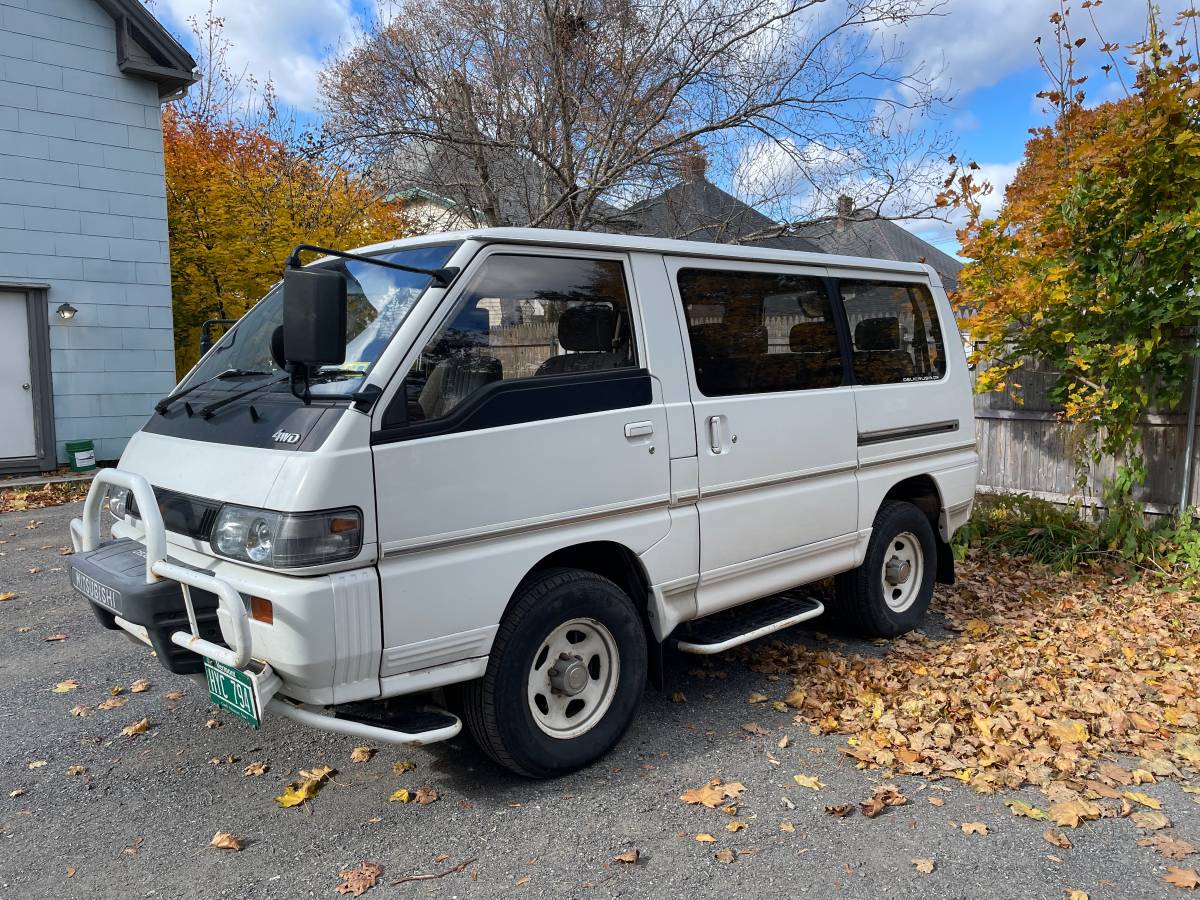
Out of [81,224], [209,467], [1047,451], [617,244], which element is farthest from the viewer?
[81,224]

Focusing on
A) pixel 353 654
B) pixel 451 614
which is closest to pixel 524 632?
pixel 451 614

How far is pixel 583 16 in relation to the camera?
11.6m

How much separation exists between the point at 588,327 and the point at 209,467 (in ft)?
5.35

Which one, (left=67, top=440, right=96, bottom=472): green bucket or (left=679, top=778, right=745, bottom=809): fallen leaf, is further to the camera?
(left=67, top=440, right=96, bottom=472): green bucket

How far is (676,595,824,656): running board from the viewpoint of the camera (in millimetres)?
4262

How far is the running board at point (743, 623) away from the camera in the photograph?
4.26 metres

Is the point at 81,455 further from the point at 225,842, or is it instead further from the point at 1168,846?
the point at 1168,846

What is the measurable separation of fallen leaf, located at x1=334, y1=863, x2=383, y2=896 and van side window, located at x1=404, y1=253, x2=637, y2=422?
5.23 feet

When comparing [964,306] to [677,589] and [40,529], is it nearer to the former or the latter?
[677,589]

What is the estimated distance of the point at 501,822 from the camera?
3422 mm

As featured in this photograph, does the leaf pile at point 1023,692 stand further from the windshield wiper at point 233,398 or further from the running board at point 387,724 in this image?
the windshield wiper at point 233,398

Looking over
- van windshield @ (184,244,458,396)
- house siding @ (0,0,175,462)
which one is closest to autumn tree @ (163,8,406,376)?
house siding @ (0,0,175,462)

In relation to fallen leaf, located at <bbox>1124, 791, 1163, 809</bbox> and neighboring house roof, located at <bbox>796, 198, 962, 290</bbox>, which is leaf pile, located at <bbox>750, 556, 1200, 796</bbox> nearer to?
fallen leaf, located at <bbox>1124, 791, 1163, 809</bbox>

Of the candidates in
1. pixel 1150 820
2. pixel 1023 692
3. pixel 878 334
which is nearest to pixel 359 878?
pixel 1150 820
